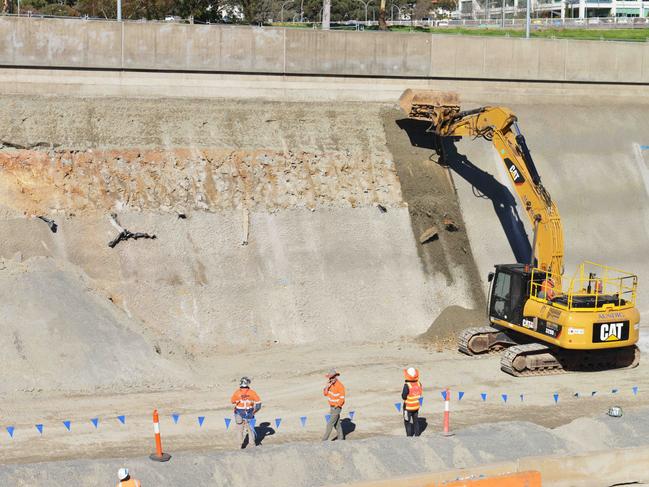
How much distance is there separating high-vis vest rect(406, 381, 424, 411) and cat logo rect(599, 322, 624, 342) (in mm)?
6222

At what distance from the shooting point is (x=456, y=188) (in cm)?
2944

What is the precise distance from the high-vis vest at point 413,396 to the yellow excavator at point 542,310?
5256mm

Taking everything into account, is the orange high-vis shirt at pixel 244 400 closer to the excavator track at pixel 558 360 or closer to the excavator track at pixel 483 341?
the excavator track at pixel 558 360

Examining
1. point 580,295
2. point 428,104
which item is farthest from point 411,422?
point 428,104

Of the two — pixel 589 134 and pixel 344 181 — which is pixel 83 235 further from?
pixel 589 134

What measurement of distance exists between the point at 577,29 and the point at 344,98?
88.0ft

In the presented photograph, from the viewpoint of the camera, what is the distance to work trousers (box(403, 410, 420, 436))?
17734 millimetres

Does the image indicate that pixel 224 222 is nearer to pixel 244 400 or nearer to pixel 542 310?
pixel 542 310

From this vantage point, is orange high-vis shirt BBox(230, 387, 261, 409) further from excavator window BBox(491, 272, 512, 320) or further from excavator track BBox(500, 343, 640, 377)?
excavator window BBox(491, 272, 512, 320)

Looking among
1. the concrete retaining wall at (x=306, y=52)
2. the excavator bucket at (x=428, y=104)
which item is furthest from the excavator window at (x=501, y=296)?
the concrete retaining wall at (x=306, y=52)

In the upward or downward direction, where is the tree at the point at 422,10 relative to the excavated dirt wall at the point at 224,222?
upward

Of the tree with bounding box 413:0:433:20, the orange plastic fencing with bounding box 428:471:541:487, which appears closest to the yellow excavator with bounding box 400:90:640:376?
the orange plastic fencing with bounding box 428:471:541:487

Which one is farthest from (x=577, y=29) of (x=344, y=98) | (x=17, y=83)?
(x=17, y=83)

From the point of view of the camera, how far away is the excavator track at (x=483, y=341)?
78.1ft
